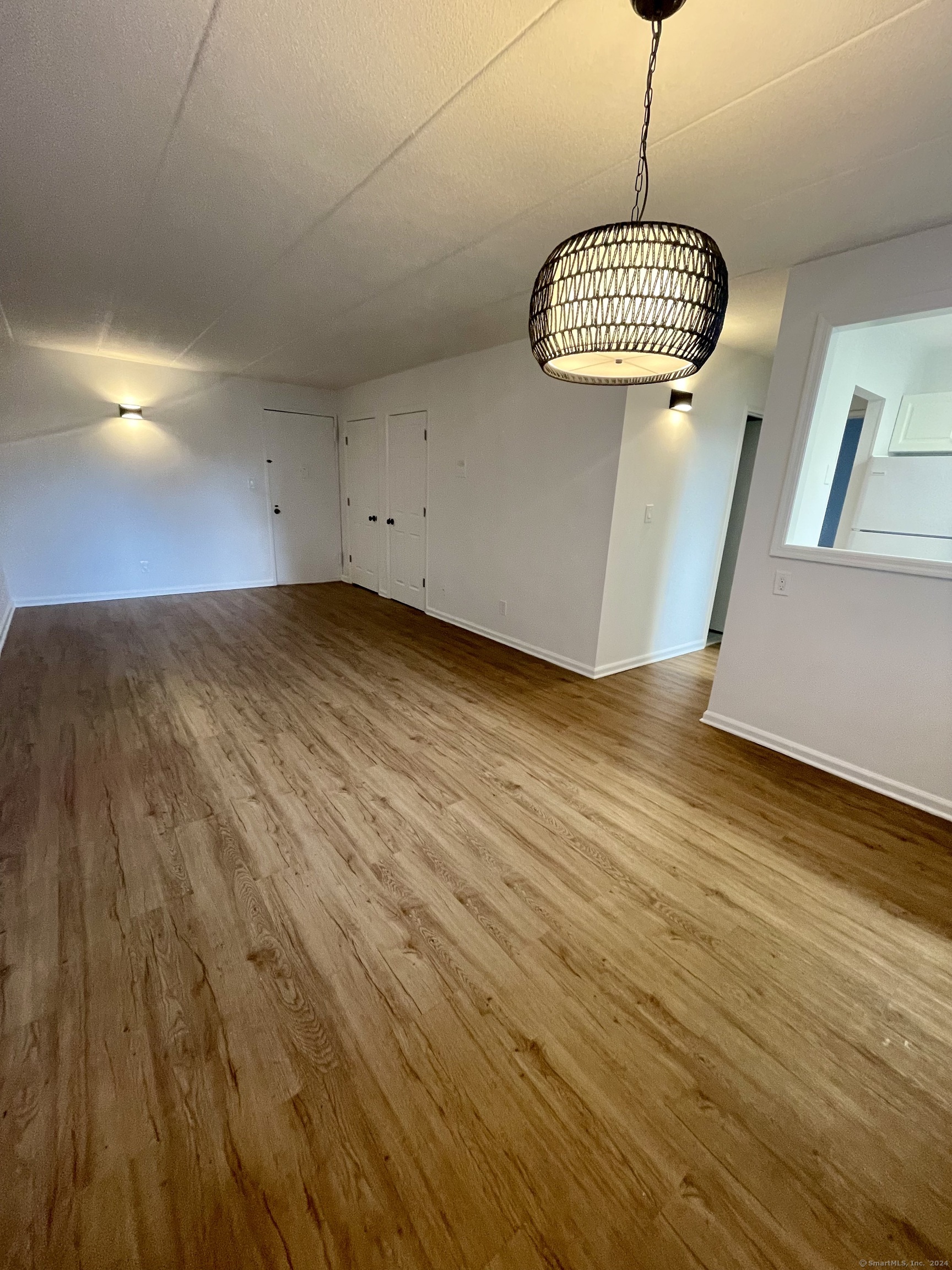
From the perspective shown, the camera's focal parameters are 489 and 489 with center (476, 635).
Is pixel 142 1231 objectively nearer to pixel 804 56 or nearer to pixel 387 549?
pixel 804 56

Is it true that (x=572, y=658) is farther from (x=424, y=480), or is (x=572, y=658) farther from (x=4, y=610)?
(x=4, y=610)

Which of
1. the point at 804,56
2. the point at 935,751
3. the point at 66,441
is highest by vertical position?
the point at 804,56

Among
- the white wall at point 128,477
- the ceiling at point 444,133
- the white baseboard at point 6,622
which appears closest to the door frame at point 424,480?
the white wall at point 128,477

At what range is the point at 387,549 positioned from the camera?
582 cm

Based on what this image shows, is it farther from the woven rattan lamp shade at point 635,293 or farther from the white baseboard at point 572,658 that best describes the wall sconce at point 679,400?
the woven rattan lamp shade at point 635,293

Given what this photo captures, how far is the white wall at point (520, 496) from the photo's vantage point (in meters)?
3.46

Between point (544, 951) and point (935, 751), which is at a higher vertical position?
point (935, 751)

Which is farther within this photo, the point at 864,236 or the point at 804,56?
the point at 864,236

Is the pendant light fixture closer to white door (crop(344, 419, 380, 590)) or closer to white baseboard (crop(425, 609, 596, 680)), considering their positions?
white baseboard (crop(425, 609, 596, 680))

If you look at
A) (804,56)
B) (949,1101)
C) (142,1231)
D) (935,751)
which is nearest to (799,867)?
(949,1101)

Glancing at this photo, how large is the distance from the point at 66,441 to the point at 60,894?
499 centimetres

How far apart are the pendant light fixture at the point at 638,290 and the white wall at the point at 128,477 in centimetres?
555

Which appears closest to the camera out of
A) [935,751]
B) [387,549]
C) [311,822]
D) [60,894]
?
[60,894]

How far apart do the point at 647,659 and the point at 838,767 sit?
1.69m
